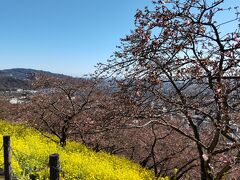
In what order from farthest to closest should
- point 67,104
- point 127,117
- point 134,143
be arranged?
point 134,143 → point 67,104 → point 127,117

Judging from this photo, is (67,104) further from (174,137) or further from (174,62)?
(174,62)

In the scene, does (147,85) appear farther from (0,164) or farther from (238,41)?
(0,164)

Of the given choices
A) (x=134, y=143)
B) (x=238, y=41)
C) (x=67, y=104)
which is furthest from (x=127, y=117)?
(x=134, y=143)

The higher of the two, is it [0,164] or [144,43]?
[144,43]

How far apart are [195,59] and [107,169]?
927 cm

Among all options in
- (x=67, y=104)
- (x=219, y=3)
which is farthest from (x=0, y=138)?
(x=219, y=3)

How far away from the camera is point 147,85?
21.0ft

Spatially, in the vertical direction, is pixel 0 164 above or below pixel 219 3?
below

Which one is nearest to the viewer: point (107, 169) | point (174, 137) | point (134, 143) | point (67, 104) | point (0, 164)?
point (0, 164)

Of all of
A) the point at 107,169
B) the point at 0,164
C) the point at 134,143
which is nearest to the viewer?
the point at 0,164

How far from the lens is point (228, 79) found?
6199 millimetres

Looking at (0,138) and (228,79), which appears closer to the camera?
(228,79)

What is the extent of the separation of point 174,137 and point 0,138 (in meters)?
9.72

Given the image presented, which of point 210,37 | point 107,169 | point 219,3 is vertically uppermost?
point 219,3
